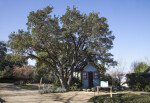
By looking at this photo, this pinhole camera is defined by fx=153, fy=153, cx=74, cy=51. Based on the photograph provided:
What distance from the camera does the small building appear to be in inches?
938

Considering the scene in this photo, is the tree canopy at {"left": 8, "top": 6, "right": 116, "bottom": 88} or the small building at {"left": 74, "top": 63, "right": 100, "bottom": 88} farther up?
the tree canopy at {"left": 8, "top": 6, "right": 116, "bottom": 88}

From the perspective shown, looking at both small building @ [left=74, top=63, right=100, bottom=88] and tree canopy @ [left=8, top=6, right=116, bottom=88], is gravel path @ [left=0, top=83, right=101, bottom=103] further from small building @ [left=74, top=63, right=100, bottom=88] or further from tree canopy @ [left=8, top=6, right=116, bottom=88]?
small building @ [left=74, top=63, right=100, bottom=88]

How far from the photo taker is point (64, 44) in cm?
1959

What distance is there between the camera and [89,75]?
24094 millimetres

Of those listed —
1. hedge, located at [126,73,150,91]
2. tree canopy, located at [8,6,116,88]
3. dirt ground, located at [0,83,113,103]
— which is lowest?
dirt ground, located at [0,83,113,103]

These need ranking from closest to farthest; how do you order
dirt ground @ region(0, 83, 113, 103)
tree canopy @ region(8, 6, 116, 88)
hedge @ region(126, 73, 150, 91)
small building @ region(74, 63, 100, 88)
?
dirt ground @ region(0, 83, 113, 103), tree canopy @ region(8, 6, 116, 88), hedge @ region(126, 73, 150, 91), small building @ region(74, 63, 100, 88)

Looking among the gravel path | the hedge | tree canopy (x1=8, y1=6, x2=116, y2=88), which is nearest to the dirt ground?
the gravel path

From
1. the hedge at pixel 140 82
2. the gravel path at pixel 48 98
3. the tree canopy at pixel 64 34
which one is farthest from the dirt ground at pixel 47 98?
the hedge at pixel 140 82

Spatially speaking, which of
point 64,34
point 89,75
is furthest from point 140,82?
point 64,34

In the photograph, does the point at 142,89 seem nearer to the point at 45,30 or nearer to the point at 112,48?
the point at 112,48

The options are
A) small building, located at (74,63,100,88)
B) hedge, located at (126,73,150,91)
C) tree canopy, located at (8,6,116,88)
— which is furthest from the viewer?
small building, located at (74,63,100,88)

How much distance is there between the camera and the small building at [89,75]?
23812 mm

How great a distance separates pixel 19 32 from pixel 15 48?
196cm

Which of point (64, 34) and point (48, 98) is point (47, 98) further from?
point (64, 34)
